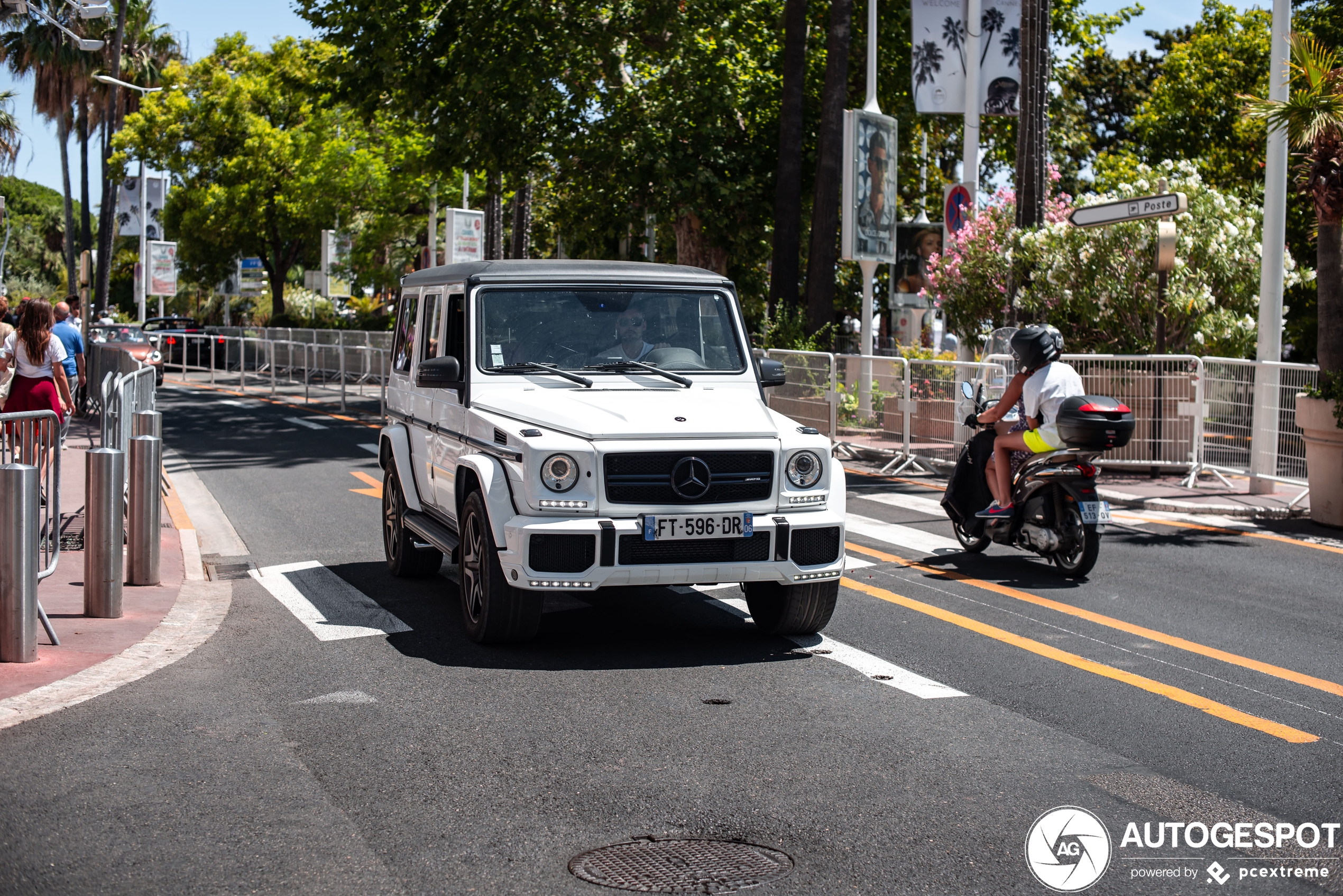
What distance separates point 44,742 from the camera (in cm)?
577

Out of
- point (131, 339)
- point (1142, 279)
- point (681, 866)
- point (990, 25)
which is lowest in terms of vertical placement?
point (681, 866)

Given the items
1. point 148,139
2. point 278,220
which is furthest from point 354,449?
point 148,139

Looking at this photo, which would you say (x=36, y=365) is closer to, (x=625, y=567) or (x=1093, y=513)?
(x=625, y=567)

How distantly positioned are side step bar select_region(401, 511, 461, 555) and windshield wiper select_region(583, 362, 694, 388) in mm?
1248

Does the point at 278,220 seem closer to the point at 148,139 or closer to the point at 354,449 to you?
the point at 148,139

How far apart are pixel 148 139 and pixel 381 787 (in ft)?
175

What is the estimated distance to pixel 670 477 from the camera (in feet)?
23.3

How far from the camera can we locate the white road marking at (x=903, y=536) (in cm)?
1162

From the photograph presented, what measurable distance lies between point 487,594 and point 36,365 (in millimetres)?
8090

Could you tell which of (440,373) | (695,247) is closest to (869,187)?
(695,247)

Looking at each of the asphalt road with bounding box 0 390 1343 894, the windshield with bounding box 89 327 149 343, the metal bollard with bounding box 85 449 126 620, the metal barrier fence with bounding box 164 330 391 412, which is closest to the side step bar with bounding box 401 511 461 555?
the asphalt road with bounding box 0 390 1343 894

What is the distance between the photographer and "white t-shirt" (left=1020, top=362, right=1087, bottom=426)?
10.0m

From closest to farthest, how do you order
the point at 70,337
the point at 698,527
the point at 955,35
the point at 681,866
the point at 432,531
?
the point at 681,866 → the point at 698,527 → the point at 432,531 → the point at 70,337 → the point at 955,35

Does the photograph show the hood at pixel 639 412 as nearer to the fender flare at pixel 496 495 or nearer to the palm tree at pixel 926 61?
the fender flare at pixel 496 495
